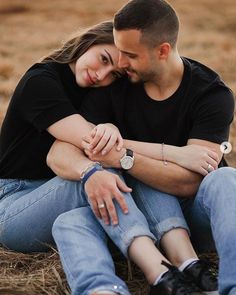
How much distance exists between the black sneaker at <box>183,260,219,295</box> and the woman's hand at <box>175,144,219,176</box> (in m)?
0.59

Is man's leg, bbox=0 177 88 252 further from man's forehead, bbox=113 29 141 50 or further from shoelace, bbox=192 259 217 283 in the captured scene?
man's forehead, bbox=113 29 141 50

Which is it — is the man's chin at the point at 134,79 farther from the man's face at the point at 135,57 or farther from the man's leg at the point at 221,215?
the man's leg at the point at 221,215

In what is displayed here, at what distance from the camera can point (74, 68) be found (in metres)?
4.24

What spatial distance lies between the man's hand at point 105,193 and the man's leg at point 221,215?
0.41m

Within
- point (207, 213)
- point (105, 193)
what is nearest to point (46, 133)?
point (105, 193)

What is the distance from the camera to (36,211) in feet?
12.6

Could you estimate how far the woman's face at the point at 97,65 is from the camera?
411 centimetres

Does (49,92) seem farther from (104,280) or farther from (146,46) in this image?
(104,280)

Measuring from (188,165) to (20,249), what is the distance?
43.0 inches

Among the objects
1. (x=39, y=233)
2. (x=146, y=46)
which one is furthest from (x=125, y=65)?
(x=39, y=233)

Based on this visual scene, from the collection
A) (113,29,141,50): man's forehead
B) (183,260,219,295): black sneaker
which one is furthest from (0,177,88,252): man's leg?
(113,29,141,50): man's forehead

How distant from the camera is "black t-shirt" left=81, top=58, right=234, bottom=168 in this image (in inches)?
156

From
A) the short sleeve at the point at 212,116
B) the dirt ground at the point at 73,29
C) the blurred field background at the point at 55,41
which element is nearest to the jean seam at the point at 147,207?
the blurred field background at the point at 55,41

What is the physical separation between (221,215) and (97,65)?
123 centimetres
